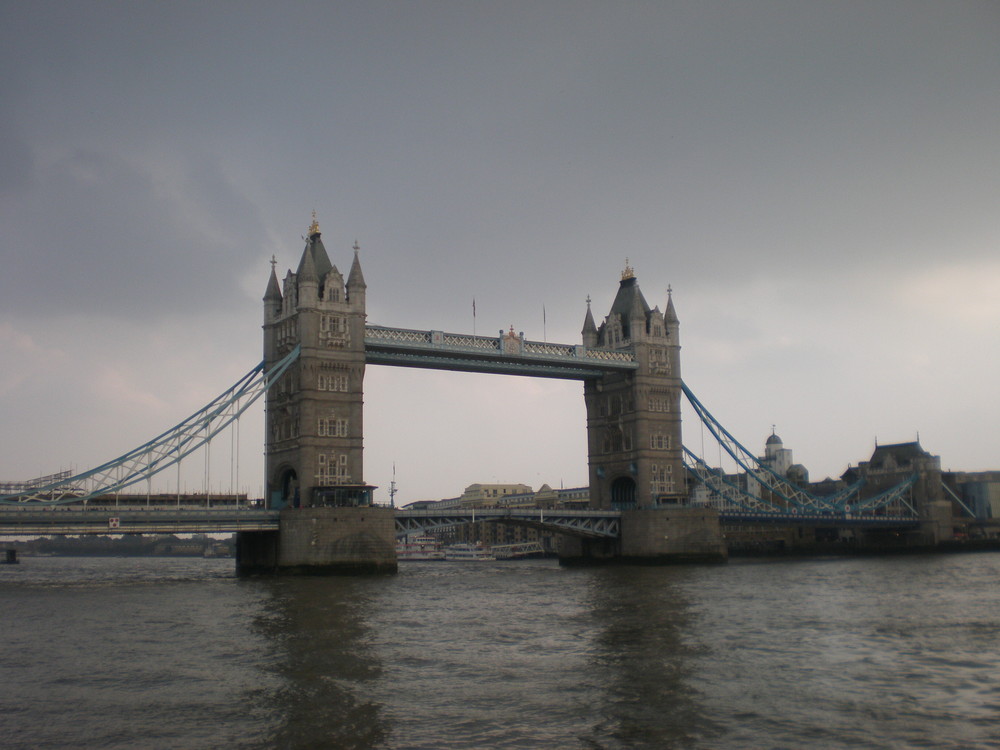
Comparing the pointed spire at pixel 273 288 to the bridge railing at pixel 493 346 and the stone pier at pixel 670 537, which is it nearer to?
the bridge railing at pixel 493 346

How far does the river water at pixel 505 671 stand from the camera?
22.1m

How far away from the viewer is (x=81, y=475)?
6762cm

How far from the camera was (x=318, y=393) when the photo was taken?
76438 mm

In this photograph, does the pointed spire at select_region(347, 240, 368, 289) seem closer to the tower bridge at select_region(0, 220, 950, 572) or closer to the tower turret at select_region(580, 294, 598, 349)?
the tower bridge at select_region(0, 220, 950, 572)

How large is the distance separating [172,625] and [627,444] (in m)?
61.4

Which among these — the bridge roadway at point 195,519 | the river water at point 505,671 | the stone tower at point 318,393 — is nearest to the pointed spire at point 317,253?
the stone tower at point 318,393

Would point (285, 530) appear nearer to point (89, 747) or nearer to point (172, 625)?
point (172, 625)

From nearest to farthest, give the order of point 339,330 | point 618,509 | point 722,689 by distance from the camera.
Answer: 1. point 722,689
2. point 339,330
3. point 618,509

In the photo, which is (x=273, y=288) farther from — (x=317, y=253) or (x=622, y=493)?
(x=622, y=493)

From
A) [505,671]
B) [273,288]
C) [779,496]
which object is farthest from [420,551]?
[505,671]

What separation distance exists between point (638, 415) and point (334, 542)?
36234 millimetres

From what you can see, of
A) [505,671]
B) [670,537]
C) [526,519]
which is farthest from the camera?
[670,537]

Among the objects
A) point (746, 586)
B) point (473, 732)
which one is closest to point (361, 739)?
point (473, 732)

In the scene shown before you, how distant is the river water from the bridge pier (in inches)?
563
